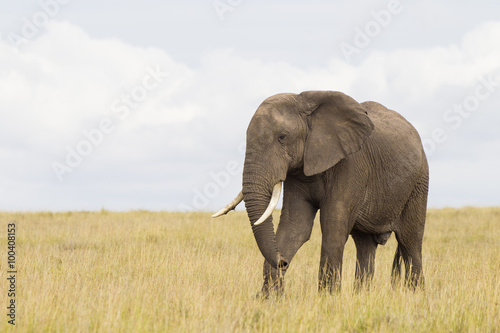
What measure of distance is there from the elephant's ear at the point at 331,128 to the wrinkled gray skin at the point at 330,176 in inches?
0.5

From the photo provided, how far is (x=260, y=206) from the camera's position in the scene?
21.4 ft

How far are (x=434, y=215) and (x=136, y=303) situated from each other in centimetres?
1839

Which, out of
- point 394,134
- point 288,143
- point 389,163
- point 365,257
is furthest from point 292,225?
point 394,134

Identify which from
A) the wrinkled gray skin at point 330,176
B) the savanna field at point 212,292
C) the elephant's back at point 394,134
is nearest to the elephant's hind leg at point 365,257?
the wrinkled gray skin at point 330,176

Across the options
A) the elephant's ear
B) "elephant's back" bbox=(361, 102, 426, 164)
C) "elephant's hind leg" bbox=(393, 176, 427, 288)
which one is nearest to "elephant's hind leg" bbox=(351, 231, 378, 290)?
"elephant's hind leg" bbox=(393, 176, 427, 288)

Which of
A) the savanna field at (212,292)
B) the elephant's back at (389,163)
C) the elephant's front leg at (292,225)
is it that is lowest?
the savanna field at (212,292)

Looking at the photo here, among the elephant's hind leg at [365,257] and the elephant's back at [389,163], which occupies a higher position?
the elephant's back at [389,163]

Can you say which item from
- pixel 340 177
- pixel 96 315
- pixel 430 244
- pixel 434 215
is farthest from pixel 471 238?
pixel 96 315

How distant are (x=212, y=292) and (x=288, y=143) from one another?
2.29m

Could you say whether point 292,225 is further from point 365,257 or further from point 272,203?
point 365,257

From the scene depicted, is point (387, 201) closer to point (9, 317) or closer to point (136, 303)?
point (136, 303)

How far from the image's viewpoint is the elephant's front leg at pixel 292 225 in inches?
288

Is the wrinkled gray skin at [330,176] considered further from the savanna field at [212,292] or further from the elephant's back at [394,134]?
the savanna field at [212,292]

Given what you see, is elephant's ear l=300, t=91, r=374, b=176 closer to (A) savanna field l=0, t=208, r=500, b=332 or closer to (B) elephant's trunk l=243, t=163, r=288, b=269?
(B) elephant's trunk l=243, t=163, r=288, b=269
